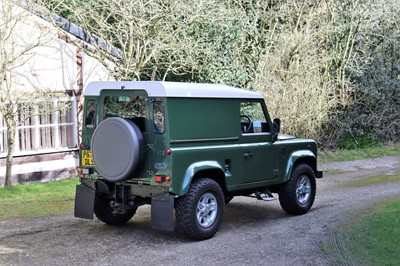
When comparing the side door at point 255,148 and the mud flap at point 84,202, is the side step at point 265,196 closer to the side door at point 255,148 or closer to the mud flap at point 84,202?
the side door at point 255,148

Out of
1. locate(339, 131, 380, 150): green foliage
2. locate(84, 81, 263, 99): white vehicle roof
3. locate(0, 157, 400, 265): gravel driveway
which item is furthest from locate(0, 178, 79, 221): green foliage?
locate(339, 131, 380, 150): green foliage

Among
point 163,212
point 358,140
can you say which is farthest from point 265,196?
point 358,140

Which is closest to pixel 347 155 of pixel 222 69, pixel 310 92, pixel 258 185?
pixel 310 92

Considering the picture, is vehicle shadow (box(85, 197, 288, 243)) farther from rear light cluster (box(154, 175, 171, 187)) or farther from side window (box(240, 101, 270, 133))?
side window (box(240, 101, 270, 133))

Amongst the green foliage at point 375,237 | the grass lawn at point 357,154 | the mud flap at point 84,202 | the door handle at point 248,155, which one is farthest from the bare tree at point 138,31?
the green foliage at point 375,237

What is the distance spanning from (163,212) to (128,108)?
1714 mm

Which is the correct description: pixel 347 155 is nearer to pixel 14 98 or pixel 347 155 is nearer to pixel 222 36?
pixel 222 36

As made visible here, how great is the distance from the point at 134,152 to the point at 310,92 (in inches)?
497

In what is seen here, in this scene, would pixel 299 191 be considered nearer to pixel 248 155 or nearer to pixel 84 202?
pixel 248 155

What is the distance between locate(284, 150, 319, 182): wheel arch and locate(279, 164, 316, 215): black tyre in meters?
0.11

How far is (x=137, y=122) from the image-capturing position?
8977 mm

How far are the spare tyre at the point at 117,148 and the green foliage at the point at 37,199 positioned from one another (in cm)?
280

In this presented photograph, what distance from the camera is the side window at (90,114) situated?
9.45m

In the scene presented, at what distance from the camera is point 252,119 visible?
1047cm
